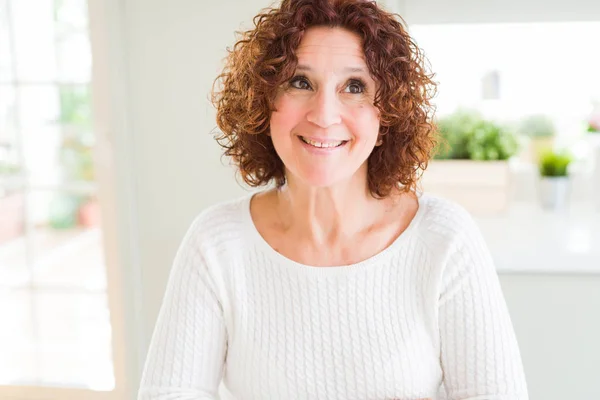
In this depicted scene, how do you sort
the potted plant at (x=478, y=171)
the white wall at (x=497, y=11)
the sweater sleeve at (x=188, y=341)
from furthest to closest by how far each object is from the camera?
the potted plant at (x=478, y=171) → the white wall at (x=497, y=11) → the sweater sleeve at (x=188, y=341)

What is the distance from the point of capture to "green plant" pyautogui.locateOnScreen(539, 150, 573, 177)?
7.68ft

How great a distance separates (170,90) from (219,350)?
3.28 feet

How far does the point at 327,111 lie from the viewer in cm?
133

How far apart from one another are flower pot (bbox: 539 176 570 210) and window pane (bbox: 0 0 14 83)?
1947mm

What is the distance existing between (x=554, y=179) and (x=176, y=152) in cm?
131

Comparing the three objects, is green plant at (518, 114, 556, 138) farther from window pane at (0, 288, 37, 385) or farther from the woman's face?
window pane at (0, 288, 37, 385)

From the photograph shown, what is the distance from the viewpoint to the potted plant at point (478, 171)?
2.33 meters

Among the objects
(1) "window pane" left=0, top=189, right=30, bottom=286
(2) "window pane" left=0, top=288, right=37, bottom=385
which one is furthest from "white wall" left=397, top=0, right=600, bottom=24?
(1) "window pane" left=0, top=189, right=30, bottom=286

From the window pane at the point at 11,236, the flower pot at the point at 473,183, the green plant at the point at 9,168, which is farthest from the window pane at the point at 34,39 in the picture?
the flower pot at the point at 473,183

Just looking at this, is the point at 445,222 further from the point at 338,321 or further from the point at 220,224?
the point at 220,224

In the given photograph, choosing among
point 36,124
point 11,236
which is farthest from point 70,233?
point 36,124

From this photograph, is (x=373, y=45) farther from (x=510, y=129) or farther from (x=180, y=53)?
(x=510, y=129)

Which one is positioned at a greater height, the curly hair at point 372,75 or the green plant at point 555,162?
the curly hair at point 372,75

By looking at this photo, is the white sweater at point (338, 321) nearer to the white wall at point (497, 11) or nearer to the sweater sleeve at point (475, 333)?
the sweater sleeve at point (475, 333)
